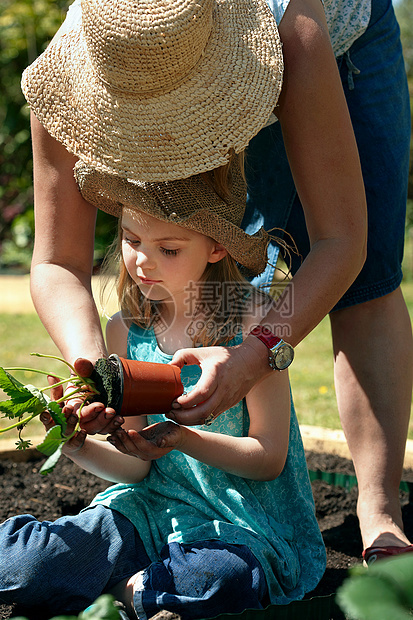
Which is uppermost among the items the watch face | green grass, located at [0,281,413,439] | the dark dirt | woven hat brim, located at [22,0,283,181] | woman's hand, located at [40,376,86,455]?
woven hat brim, located at [22,0,283,181]

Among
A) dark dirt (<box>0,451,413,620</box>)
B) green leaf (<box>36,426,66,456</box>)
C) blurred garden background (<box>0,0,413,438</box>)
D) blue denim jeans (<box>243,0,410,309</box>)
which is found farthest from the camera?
blurred garden background (<box>0,0,413,438</box>)

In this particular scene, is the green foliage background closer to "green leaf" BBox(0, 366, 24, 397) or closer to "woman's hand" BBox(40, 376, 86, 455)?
"woman's hand" BBox(40, 376, 86, 455)

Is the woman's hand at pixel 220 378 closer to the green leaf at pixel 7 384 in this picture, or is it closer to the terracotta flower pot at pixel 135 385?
the terracotta flower pot at pixel 135 385

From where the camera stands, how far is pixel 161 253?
1905 mm

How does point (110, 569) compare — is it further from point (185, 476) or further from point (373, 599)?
point (373, 599)

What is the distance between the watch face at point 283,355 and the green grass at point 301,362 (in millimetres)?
1979

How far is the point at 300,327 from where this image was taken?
1.72m

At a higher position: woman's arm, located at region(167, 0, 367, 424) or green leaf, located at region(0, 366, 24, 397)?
woman's arm, located at region(167, 0, 367, 424)

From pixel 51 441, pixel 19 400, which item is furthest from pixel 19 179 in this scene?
pixel 51 441

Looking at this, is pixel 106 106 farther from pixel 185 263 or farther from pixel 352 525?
pixel 352 525

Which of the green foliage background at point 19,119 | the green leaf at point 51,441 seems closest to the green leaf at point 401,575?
the green leaf at point 51,441

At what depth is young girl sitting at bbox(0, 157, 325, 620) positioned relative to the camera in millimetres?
1794

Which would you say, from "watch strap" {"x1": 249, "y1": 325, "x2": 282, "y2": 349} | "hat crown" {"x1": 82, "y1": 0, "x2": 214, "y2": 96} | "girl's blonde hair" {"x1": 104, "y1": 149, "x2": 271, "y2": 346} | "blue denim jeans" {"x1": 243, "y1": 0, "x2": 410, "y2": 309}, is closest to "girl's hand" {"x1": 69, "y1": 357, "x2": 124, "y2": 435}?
"watch strap" {"x1": 249, "y1": 325, "x2": 282, "y2": 349}

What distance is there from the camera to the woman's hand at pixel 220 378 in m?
1.57
